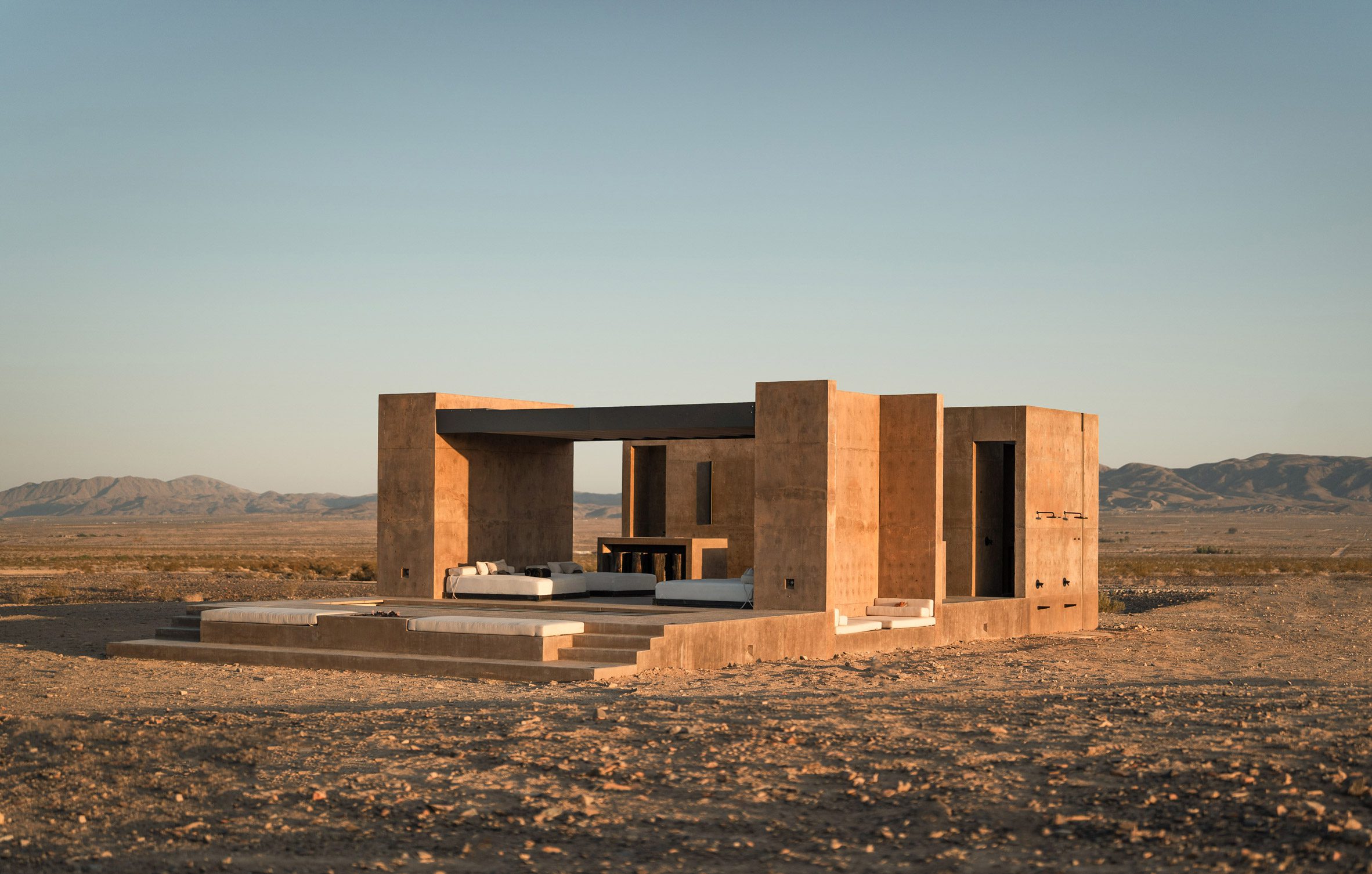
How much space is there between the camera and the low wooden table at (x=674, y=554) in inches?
777

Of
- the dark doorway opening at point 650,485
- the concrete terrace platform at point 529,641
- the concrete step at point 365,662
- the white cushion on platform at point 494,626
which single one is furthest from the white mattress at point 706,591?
the dark doorway opening at point 650,485

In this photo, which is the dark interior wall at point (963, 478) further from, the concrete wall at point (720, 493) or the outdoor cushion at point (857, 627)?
the outdoor cushion at point (857, 627)

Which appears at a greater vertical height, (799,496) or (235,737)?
(799,496)

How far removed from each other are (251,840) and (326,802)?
67 centimetres

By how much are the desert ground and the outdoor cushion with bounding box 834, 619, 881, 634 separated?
1076 millimetres

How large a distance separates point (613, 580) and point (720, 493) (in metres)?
5.13

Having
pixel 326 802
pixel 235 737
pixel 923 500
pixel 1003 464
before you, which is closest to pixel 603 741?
pixel 326 802

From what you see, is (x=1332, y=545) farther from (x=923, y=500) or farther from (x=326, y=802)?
(x=326, y=802)

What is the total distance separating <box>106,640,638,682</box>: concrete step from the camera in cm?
1261

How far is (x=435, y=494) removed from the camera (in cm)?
1791

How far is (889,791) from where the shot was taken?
7.33 metres

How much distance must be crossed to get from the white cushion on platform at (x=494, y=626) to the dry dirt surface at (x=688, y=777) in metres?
1.05

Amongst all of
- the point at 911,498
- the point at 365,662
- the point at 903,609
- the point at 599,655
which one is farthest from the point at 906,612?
the point at 365,662

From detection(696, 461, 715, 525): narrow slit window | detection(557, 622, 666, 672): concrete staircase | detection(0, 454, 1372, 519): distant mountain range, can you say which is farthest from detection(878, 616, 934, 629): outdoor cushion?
detection(0, 454, 1372, 519): distant mountain range
